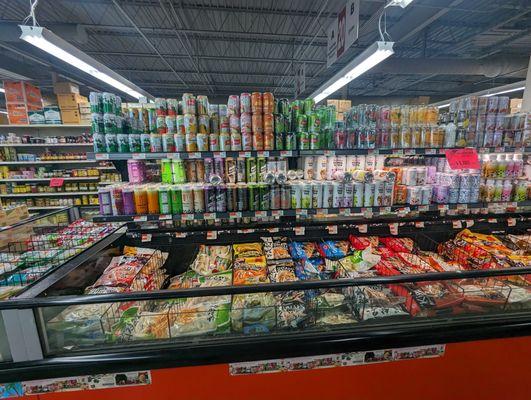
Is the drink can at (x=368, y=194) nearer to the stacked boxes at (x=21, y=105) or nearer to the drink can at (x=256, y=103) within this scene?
the drink can at (x=256, y=103)

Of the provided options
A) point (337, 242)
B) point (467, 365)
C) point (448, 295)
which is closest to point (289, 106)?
point (337, 242)

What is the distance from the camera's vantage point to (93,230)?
8.30 feet

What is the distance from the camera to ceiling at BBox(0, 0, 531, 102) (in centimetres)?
506

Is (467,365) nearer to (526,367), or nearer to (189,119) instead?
(526,367)

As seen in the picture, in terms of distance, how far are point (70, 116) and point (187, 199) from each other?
6290mm

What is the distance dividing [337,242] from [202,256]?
1.35 metres

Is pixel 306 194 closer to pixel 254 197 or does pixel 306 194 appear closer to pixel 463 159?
pixel 254 197

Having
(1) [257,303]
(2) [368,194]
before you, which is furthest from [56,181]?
(2) [368,194]

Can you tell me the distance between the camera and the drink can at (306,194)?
2.05 metres

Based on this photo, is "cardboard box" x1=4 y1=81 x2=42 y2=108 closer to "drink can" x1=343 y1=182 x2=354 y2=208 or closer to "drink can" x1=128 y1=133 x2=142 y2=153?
"drink can" x1=128 y1=133 x2=142 y2=153

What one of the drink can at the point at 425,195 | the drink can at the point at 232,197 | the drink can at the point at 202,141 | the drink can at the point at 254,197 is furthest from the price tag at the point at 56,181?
the drink can at the point at 425,195

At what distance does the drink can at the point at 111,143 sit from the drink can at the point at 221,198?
0.83 metres

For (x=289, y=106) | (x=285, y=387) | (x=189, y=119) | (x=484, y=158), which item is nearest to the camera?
(x=285, y=387)

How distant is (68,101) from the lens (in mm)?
6082
